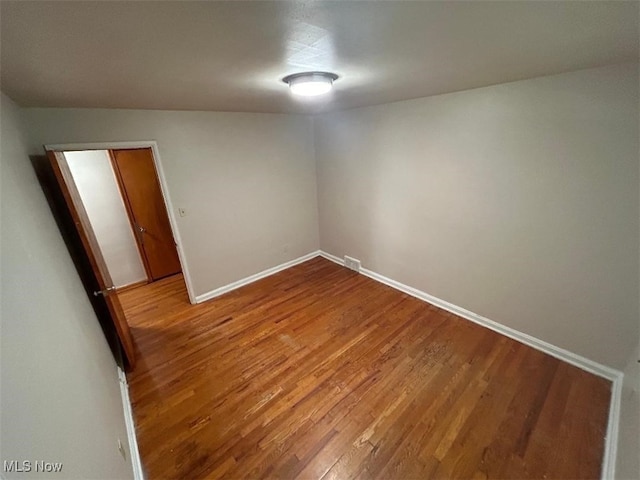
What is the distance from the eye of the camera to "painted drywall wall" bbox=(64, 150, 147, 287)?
3.36 meters

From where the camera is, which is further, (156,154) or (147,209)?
(147,209)

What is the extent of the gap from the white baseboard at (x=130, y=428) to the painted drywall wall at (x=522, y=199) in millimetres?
2888

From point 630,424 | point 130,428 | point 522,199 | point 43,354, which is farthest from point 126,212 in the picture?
point 630,424

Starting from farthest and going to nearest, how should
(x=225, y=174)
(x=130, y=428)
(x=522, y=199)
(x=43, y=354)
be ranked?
1. (x=225, y=174)
2. (x=522, y=199)
3. (x=130, y=428)
4. (x=43, y=354)

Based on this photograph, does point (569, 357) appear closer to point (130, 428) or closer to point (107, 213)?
point (130, 428)

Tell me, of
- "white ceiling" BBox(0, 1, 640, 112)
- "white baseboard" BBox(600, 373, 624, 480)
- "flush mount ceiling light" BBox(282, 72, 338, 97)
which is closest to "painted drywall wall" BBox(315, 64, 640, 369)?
"white baseboard" BBox(600, 373, 624, 480)

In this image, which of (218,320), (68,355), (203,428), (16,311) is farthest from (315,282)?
(16,311)

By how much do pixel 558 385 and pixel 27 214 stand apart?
3595 mm

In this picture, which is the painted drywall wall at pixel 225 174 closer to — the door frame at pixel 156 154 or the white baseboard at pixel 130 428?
the door frame at pixel 156 154

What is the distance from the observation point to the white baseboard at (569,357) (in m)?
1.58

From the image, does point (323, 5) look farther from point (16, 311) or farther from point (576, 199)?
point (576, 199)

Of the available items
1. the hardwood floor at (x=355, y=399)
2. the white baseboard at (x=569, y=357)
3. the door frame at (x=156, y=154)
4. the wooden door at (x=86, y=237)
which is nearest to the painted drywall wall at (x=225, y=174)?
the door frame at (x=156, y=154)

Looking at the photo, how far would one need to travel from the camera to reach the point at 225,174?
10.5 ft

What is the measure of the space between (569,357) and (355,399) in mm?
1840
